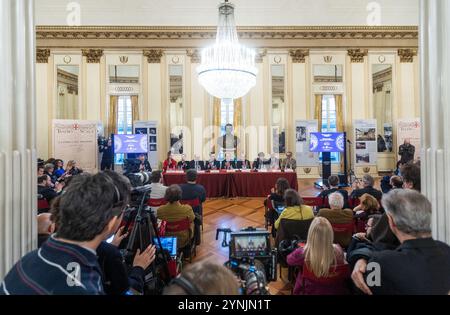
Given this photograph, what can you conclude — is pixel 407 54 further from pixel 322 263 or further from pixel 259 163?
pixel 322 263

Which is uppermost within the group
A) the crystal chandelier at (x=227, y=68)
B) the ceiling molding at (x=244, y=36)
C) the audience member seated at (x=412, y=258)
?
the ceiling molding at (x=244, y=36)

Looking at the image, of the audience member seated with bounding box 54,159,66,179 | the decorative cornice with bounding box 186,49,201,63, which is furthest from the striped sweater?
the decorative cornice with bounding box 186,49,201,63

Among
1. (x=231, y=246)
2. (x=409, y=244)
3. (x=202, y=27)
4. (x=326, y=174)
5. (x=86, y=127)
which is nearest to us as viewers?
Result: (x=409, y=244)

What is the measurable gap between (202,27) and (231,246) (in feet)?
33.5

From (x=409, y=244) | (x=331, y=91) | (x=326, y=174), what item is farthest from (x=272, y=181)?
(x=409, y=244)

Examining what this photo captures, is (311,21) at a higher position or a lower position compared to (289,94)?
higher

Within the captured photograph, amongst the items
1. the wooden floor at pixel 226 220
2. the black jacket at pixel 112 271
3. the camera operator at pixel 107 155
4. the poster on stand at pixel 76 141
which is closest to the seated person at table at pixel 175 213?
the wooden floor at pixel 226 220

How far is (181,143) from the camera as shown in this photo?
10.8m

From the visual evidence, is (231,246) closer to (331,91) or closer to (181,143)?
(181,143)

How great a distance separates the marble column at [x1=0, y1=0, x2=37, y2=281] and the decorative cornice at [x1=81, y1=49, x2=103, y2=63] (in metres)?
10.5

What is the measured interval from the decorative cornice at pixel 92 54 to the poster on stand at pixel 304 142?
8.06m

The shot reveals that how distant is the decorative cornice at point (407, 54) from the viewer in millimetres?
10812

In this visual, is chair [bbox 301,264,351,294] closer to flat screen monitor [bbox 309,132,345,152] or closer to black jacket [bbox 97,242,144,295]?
black jacket [bbox 97,242,144,295]

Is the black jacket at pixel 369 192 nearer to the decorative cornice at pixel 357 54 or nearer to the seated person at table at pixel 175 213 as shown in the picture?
the seated person at table at pixel 175 213
